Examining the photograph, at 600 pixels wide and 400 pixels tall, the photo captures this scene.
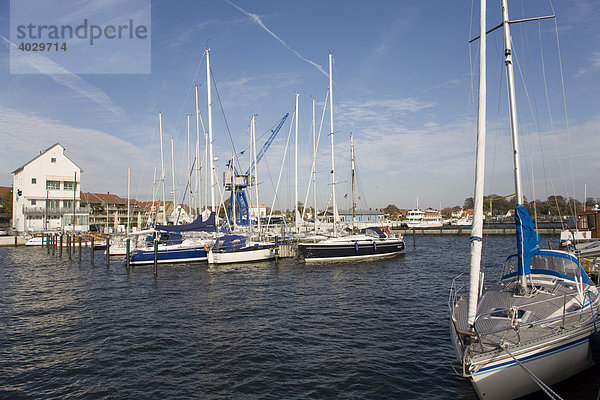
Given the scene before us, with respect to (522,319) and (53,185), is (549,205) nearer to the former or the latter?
(522,319)

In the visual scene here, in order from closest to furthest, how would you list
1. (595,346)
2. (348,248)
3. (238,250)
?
(595,346)
(238,250)
(348,248)

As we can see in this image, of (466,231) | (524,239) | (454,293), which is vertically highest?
(524,239)

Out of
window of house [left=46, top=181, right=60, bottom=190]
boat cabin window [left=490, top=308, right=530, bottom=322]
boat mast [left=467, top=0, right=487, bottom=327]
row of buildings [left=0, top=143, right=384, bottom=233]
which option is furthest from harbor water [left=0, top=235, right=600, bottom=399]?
window of house [left=46, top=181, right=60, bottom=190]

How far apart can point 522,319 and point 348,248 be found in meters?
28.3

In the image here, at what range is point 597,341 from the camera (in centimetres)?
953

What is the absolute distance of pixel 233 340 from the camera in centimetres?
1478

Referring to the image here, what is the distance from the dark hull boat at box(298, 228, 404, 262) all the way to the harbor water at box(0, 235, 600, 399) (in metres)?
8.47

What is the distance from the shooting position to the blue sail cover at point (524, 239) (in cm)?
1116

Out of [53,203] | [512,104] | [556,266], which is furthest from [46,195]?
[556,266]

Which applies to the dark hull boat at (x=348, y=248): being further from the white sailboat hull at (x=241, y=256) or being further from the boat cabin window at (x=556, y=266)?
the boat cabin window at (x=556, y=266)

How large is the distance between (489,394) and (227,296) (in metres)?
16.8

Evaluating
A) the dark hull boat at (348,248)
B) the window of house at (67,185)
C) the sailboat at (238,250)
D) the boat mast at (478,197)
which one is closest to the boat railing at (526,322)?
the boat mast at (478,197)

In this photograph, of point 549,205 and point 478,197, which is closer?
point 478,197

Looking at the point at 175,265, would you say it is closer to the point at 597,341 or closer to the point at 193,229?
the point at 193,229
